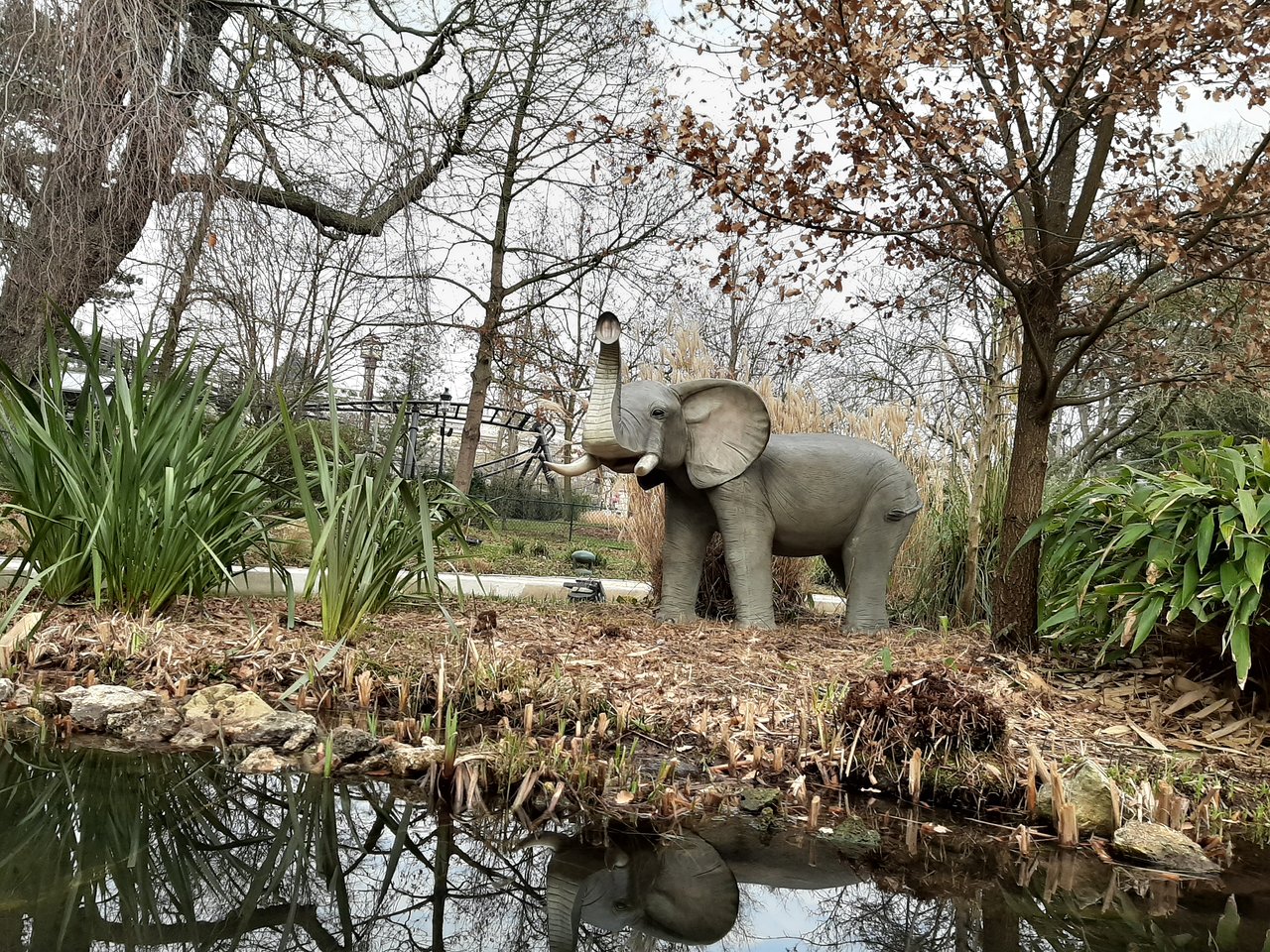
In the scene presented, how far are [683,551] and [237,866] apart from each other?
12.5 feet

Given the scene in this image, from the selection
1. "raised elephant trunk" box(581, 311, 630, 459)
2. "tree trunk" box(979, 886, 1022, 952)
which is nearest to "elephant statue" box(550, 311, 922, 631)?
"raised elephant trunk" box(581, 311, 630, 459)

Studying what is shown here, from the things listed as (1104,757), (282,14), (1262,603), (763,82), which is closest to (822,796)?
(1104,757)

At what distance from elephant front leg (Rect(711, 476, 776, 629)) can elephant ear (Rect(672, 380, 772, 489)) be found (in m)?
0.12

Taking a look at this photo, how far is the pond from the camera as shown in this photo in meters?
1.66

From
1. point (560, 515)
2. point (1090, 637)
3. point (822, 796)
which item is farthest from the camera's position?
point (560, 515)

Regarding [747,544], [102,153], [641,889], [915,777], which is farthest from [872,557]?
A: [102,153]

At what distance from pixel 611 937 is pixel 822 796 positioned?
1.19 metres

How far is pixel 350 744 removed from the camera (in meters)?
2.66

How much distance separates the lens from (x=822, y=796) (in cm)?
275

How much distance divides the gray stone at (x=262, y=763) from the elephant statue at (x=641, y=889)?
0.84m

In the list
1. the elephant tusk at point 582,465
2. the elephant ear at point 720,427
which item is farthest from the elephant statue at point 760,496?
the elephant tusk at point 582,465

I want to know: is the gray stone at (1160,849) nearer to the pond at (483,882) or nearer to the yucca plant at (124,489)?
the pond at (483,882)

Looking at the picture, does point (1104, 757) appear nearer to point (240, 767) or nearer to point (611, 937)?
point (611, 937)

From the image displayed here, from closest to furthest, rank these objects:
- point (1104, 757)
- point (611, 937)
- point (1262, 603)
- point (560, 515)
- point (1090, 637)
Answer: point (611, 937) → point (1104, 757) → point (1262, 603) → point (1090, 637) → point (560, 515)
